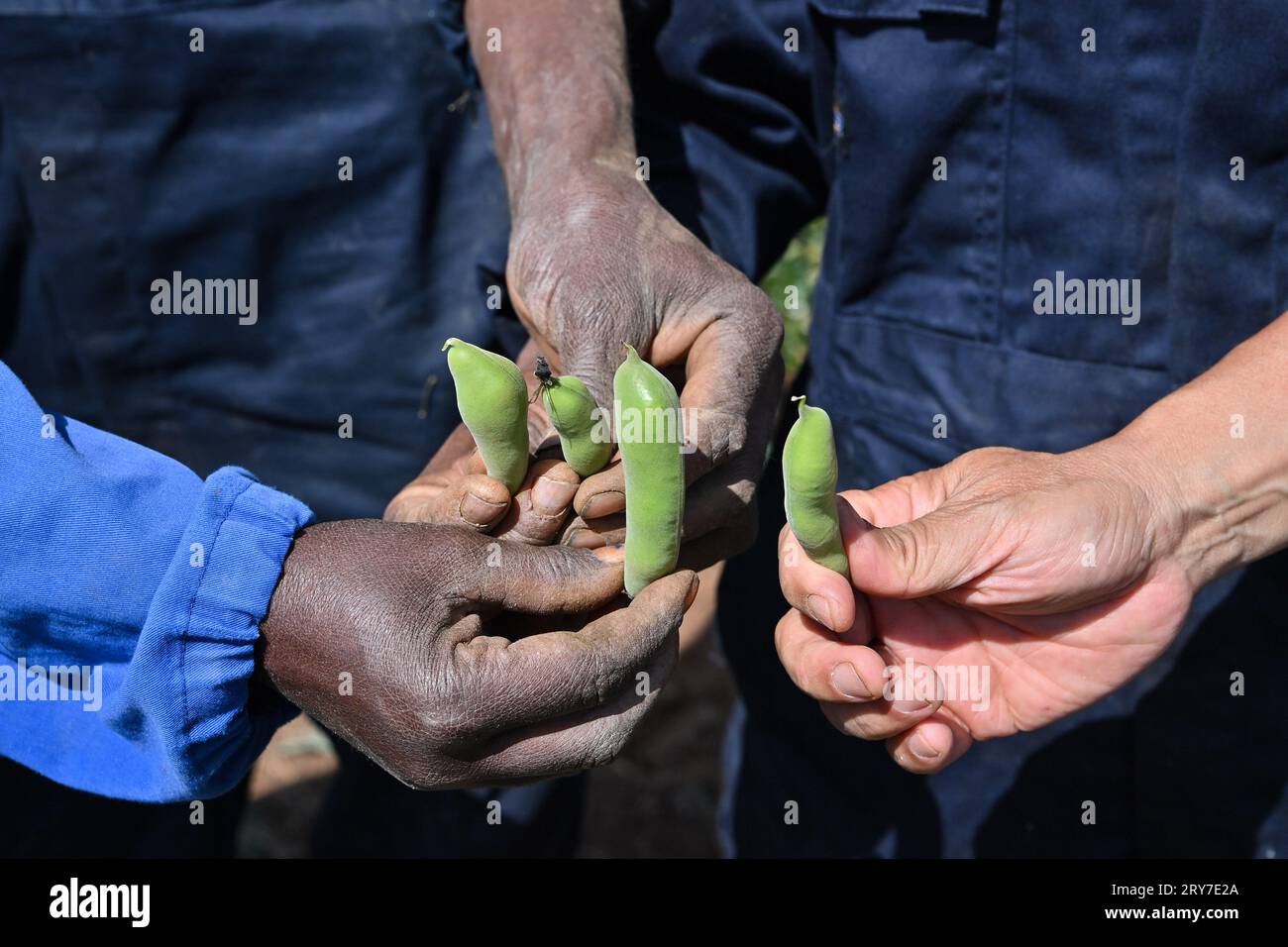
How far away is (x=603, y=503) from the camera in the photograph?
7.21ft

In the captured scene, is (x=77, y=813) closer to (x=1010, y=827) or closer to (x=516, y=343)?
(x=516, y=343)

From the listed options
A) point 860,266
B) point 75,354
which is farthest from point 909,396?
point 75,354

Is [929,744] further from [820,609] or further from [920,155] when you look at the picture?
[920,155]

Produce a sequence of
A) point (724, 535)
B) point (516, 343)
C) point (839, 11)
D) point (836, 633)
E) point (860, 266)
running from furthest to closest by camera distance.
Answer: point (516, 343) → point (860, 266) → point (839, 11) → point (724, 535) → point (836, 633)

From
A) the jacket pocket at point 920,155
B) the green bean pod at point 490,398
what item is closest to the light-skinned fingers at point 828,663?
the green bean pod at point 490,398

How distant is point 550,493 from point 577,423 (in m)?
0.16

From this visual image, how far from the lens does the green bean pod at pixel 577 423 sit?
211 centimetres

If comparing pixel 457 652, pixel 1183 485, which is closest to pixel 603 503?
pixel 457 652

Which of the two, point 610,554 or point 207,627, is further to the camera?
point 610,554

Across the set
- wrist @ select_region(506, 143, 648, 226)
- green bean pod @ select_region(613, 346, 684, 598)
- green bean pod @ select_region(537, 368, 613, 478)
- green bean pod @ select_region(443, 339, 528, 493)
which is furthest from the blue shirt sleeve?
wrist @ select_region(506, 143, 648, 226)

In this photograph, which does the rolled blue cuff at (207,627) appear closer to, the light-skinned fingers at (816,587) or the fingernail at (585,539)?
the fingernail at (585,539)

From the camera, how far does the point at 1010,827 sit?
3.05m

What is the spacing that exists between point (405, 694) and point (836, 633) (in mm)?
892

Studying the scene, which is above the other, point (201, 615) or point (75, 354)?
point (75, 354)
